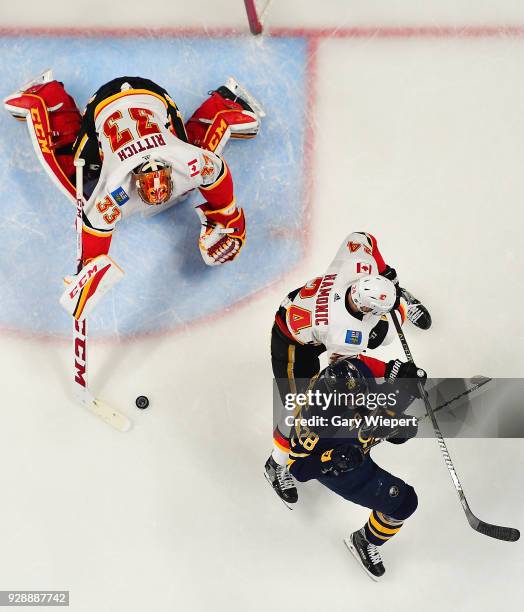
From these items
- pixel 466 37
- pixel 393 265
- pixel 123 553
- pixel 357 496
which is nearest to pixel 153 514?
pixel 123 553

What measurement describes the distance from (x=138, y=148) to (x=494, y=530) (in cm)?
258

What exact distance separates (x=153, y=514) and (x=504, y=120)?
10.2ft

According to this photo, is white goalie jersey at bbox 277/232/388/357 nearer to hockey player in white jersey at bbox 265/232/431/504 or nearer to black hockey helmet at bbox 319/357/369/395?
hockey player in white jersey at bbox 265/232/431/504

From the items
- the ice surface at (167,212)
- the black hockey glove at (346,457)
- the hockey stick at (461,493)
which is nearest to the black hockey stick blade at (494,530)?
the hockey stick at (461,493)

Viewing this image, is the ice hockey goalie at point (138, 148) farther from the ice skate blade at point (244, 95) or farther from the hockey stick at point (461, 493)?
the hockey stick at point (461, 493)

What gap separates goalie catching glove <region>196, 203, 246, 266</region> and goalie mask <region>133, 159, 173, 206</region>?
0.55 metres

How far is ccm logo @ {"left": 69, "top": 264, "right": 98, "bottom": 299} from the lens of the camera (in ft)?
15.5

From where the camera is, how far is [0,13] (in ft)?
19.5

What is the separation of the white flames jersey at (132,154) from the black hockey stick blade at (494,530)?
219 centimetres

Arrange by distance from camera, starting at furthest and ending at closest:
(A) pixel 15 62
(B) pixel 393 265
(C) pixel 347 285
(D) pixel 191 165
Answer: (A) pixel 15 62 < (B) pixel 393 265 < (D) pixel 191 165 < (C) pixel 347 285

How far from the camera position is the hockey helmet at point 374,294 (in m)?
4.28

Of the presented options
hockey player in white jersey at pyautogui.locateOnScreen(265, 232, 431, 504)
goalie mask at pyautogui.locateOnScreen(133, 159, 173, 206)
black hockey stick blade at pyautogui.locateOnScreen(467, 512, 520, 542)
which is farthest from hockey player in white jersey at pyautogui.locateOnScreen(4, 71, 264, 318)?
black hockey stick blade at pyautogui.locateOnScreen(467, 512, 520, 542)

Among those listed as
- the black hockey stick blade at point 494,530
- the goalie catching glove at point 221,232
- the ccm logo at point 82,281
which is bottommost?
the black hockey stick blade at point 494,530

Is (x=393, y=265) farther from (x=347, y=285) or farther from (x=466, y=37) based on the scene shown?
(x=466, y=37)
